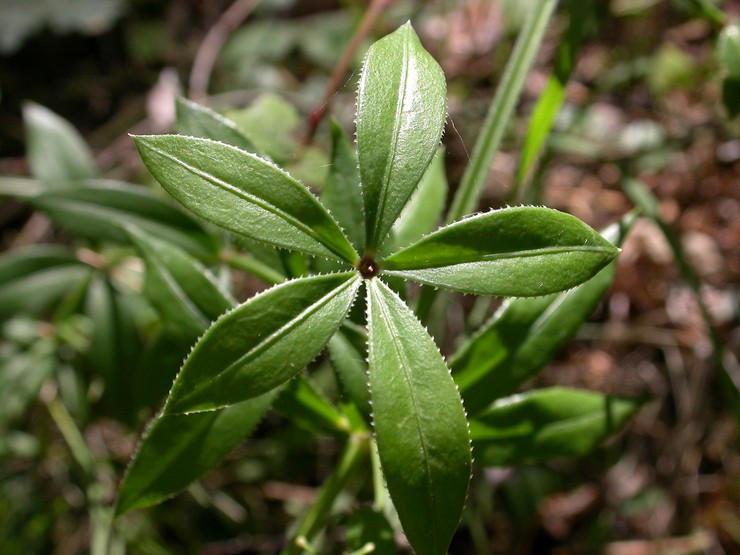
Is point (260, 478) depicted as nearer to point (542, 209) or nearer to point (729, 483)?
point (729, 483)

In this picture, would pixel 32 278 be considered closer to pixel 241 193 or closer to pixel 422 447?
pixel 241 193

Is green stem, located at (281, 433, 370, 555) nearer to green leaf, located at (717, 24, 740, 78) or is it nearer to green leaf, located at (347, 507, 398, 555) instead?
green leaf, located at (347, 507, 398, 555)

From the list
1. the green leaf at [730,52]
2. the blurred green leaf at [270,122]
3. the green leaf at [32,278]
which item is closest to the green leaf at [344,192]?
the blurred green leaf at [270,122]

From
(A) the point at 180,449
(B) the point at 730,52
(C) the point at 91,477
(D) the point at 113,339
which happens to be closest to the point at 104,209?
(D) the point at 113,339

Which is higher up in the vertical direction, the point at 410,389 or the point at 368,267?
the point at 368,267

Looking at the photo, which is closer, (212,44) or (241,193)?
(241,193)

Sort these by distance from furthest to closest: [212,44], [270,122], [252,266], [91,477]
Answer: [212,44] → [91,477] → [270,122] → [252,266]
